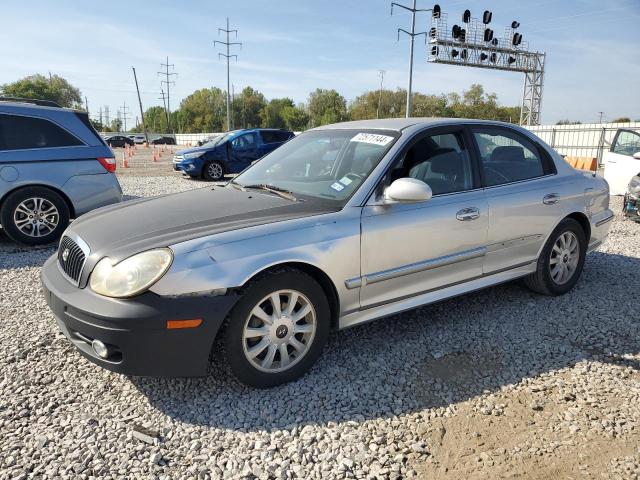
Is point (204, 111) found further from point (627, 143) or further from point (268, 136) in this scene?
point (627, 143)

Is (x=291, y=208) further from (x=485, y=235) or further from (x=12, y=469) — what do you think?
(x=12, y=469)

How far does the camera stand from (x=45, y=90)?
88.8 m

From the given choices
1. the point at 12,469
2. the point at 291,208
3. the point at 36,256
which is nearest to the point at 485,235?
the point at 291,208

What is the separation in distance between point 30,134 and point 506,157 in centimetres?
569

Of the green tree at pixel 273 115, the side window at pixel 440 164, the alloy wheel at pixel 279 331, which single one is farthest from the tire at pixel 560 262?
the green tree at pixel 273 115

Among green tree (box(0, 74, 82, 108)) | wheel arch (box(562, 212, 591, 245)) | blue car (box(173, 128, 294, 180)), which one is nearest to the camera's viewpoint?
wheel arch (box(562, 212, 591, 245))

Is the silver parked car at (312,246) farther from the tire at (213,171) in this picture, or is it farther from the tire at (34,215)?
the tire at (213,171)

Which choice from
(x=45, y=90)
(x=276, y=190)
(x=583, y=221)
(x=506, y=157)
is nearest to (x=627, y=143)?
(x=583, y=221)

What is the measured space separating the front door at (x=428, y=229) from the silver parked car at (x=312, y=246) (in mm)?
11

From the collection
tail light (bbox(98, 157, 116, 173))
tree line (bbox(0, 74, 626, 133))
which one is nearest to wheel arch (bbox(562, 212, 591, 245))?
tail light (bbox(98, 157, 116, 173))

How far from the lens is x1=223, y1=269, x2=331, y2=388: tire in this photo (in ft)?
9.07

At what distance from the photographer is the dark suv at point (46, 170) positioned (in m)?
6.12

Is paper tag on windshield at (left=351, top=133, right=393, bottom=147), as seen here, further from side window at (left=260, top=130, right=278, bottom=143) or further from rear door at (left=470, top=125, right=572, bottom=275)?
side window at (left=260, top=130, right=278, bottom=143)

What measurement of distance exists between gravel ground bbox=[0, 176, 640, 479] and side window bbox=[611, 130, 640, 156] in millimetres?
7066
